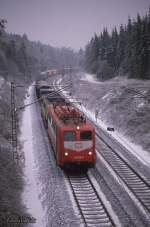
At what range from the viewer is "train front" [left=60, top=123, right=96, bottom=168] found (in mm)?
17969

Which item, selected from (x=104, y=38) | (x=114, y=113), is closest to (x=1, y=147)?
(x=114, y=113)

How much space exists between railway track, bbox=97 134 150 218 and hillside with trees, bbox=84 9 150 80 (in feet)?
121

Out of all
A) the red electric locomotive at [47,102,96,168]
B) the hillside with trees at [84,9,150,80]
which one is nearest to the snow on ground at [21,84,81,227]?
the red electric locomotive at [47,102,96,168]

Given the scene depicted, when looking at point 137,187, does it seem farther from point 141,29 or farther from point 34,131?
point 141,29

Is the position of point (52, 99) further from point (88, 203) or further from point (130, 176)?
point (88, 203)

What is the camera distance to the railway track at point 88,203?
12.8 meters

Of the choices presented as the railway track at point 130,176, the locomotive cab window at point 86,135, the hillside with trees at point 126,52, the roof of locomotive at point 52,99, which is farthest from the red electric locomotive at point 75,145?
the hillside with trees at point 126,52

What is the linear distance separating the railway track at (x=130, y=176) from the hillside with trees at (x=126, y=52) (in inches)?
1458

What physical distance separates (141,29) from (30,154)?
1798 inches

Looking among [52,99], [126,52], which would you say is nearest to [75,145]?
[52,99]

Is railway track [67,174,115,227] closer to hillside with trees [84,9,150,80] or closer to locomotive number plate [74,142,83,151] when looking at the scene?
locomotive number plate [74,142,83,151]

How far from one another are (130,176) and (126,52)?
5841cm

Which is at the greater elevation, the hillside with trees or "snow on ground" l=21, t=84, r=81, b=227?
the hillside with trees

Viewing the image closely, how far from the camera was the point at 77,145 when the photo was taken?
18109 millimetres
